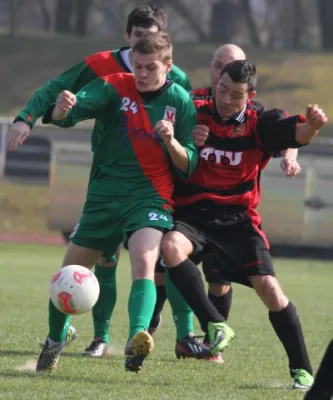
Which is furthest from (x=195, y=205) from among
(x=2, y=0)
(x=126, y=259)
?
(x=2, y=0)

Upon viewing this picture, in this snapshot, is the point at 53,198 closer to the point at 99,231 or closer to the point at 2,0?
the point at 99,231

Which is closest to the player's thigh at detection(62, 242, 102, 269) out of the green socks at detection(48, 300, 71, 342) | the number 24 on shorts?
the green socks at detection(48, 300, 71, 342)

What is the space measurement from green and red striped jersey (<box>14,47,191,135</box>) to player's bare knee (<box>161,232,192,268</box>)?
102cm

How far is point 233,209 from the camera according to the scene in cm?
611

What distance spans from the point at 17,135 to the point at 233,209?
128cm

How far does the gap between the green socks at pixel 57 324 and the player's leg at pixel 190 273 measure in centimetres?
65

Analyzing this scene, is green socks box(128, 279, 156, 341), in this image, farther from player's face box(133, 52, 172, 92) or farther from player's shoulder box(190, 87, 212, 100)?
player's shoulder box(190, 87, 212, 100)

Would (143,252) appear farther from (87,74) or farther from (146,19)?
(146,19)

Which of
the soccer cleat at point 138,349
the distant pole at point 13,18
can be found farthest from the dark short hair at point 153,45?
the distant pole at point 13,18

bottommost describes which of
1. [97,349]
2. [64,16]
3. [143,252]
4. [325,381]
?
[97,349]

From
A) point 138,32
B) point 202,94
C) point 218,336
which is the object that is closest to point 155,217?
point 218,336

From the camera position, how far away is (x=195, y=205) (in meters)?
6.13

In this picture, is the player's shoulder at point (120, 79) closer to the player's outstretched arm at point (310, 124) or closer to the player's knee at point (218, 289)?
the player's outstretched arm at point (310, 124)

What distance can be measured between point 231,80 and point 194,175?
1.92ft
